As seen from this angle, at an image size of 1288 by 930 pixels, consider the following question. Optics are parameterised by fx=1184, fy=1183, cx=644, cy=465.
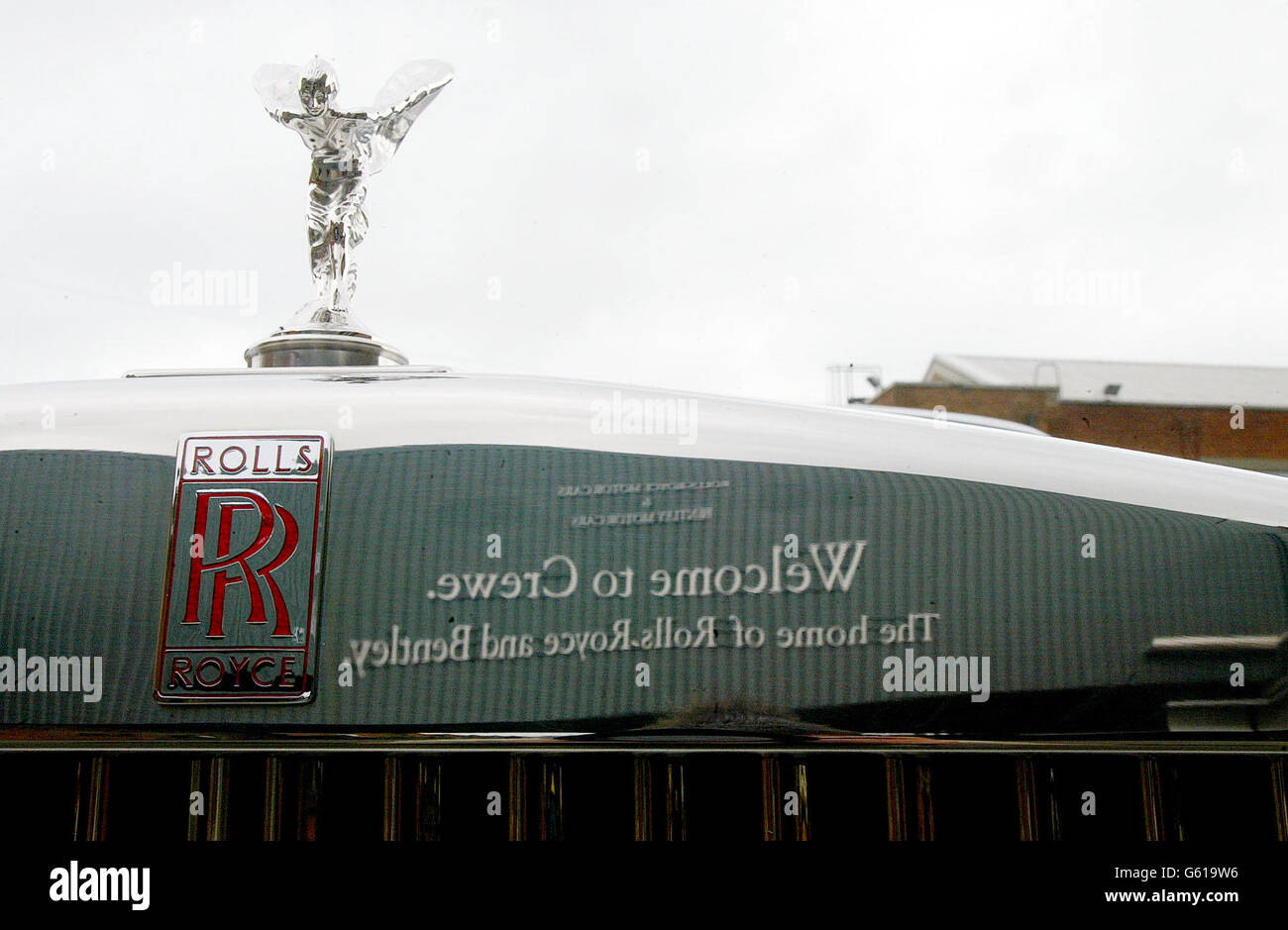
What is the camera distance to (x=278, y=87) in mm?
1873

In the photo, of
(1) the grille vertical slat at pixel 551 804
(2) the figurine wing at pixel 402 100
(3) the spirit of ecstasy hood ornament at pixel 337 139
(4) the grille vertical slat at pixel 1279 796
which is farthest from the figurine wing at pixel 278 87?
(4) the grille vertical slat at pixel 1279 796

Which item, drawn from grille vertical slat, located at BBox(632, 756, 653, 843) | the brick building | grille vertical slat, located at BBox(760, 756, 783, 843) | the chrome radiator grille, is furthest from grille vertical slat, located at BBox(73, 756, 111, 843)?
the brick building

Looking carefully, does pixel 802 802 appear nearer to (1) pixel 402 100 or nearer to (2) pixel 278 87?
(1) pixel 402 100

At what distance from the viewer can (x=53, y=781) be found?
133 cm

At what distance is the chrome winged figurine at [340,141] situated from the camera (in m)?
1.86

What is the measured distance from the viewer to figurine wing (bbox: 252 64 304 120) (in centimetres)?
186

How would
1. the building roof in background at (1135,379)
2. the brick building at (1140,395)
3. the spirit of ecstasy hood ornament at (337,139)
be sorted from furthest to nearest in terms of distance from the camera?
the building roof in background at (1135,379) < the brick building at (1140,395) < the spirit of ecstasy hood ornament at (337,139)

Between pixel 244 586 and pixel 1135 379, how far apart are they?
2056 cm

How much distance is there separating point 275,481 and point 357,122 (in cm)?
79

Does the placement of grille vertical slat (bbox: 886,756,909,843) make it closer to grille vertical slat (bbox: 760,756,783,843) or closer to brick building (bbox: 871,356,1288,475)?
grille vertical slat (bbox: 760,756,783,843)

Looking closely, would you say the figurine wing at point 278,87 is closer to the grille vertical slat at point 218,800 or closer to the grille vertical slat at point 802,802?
the grille vertical slat at point 218,800

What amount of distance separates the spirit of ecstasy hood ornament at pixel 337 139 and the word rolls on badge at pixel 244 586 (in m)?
0.56
